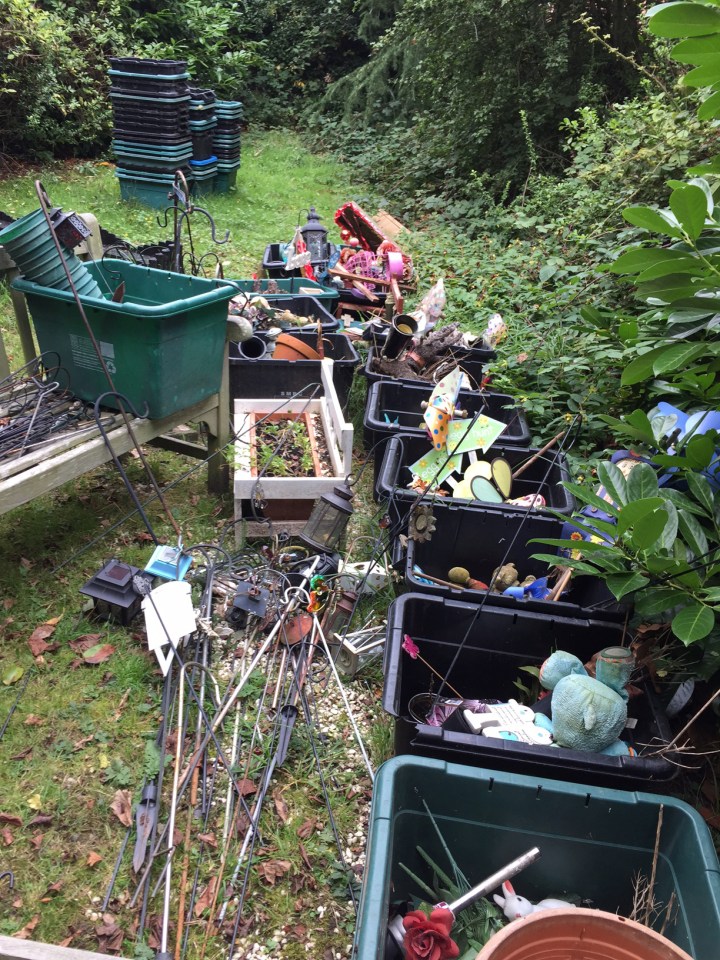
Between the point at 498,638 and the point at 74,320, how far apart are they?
→ 6.74 feet

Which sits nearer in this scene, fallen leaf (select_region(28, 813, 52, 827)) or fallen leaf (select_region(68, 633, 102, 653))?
fallen leaf (select_region(28, 813, 52, 827))

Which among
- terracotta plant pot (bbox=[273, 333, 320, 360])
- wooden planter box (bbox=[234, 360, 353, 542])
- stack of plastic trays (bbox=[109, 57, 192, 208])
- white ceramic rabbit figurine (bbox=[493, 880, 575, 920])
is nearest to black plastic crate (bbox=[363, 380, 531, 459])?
wooden planter box (bbox=[234, 360, 353, 542])

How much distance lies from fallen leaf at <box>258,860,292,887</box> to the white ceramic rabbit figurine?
2.09 feet

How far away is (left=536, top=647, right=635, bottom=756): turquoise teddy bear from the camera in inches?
74.6

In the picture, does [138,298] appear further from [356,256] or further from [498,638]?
[356,256]

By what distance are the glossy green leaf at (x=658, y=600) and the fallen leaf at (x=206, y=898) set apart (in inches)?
54.9

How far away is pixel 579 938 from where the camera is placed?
139 centimetres

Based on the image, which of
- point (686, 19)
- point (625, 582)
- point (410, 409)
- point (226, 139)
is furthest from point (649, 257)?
point (226, 139)

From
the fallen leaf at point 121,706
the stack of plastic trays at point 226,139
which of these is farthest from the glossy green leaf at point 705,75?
the stack of plastic trays at point 226,139

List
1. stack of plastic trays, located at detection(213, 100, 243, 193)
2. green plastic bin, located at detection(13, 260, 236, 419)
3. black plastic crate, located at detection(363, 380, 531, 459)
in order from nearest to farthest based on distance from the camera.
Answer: green plastic bin, located at detection(13, 260, 236, 419)
black plastic crate, located at detection(363, 380, 531, 459)
stack of plastic trays, located at detection(213, 100, 243, 193)

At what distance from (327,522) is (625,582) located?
1.56 m

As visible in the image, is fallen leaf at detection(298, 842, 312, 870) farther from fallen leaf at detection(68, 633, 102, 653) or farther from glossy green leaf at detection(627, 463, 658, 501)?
glossy green leaf at detection(627, 463, 658, 501)

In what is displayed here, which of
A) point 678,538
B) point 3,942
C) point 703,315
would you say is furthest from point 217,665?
point 703,315

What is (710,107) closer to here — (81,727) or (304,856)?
(304,856)
